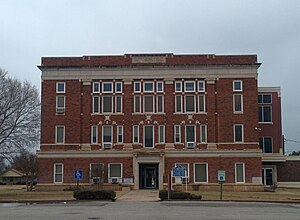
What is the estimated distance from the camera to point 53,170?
5928 cm

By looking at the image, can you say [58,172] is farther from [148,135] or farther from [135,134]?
[148,135]

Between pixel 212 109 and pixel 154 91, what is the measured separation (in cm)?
724

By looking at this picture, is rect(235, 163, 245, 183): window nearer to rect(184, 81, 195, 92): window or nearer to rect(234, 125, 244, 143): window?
rect(234, 125, 244, 143): window

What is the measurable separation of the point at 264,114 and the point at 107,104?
20.7 metres

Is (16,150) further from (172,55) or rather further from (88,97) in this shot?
(172,55)

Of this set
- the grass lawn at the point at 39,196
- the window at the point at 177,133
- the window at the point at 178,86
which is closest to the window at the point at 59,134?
the grass lawn at the point at 39,196

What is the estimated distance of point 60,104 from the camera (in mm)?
60469

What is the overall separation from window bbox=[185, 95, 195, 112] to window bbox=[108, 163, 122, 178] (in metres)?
Result: 10.5

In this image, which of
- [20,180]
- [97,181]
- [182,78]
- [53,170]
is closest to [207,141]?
[182,78]

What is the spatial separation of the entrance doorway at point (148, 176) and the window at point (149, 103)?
6.69 meters

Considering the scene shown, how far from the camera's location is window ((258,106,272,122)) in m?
65.2

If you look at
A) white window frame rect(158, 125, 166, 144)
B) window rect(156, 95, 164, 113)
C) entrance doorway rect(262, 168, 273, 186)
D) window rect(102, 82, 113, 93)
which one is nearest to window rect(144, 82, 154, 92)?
window rect(156, 95, 164, 113)

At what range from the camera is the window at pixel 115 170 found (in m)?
59.2

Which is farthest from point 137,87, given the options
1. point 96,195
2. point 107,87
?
point 96,195
